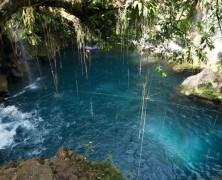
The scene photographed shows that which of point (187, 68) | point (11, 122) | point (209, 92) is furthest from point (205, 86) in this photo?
point (11, 122)

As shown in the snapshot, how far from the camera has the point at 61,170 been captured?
5938mm

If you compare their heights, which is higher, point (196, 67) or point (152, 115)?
point (196, 67)

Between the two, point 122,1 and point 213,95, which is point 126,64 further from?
point 122,1

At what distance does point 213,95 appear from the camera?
14.4m

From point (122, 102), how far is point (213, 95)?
5.06m

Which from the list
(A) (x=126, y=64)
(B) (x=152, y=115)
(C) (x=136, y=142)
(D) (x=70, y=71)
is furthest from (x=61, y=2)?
(A) (x=126, y=64)

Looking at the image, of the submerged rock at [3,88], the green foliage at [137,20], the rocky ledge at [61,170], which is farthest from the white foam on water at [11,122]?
the green foliage at [137,20]

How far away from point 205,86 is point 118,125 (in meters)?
6.21

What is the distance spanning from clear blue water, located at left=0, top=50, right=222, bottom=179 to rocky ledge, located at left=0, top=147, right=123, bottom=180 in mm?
2616

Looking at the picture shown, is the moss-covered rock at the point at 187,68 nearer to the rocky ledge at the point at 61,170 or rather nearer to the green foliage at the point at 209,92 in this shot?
the green foliage at the point at 209,92

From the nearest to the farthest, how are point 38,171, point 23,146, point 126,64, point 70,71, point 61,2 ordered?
point 61,2, point 38,171, point 23,146, point 70,71, point 126,64

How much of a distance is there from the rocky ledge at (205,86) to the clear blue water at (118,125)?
603 millimetres

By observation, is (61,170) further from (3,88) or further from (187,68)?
(187,68)

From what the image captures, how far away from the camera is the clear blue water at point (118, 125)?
9.96 meters
